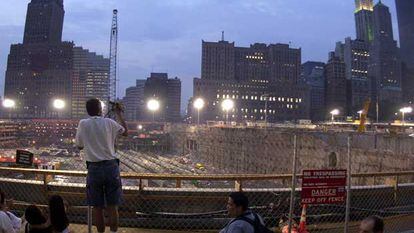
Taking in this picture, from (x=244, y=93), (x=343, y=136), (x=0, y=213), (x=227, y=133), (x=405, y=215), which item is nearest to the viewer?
(x=0, y=213)

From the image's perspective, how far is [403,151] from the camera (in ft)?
104

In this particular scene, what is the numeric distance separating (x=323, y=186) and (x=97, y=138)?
3419 mm

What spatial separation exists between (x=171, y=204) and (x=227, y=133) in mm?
54582

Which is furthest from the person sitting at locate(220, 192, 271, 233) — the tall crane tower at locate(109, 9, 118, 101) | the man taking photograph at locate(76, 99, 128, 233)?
the tall crane tower at locate(109, 9, 118, 101)

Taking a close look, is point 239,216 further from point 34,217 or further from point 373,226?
point 34,217

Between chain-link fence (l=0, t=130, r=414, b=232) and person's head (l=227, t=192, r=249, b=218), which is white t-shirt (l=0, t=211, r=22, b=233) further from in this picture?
person's head (l=227, t=192, r=249, b=218)

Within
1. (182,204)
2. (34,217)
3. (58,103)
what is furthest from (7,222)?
(58,103)

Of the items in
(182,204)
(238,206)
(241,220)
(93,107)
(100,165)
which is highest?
(93,107)

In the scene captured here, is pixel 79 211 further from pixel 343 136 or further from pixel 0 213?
pixel 343 136

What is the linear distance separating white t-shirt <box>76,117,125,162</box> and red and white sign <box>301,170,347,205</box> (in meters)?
Result: 2.85

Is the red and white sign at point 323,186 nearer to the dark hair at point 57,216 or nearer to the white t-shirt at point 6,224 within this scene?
the dark hair at point 57,216

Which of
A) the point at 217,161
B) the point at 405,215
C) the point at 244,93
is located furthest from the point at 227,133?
the point at 244,93

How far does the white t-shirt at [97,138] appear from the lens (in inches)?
215

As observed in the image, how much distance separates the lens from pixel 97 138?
18.0 feet
